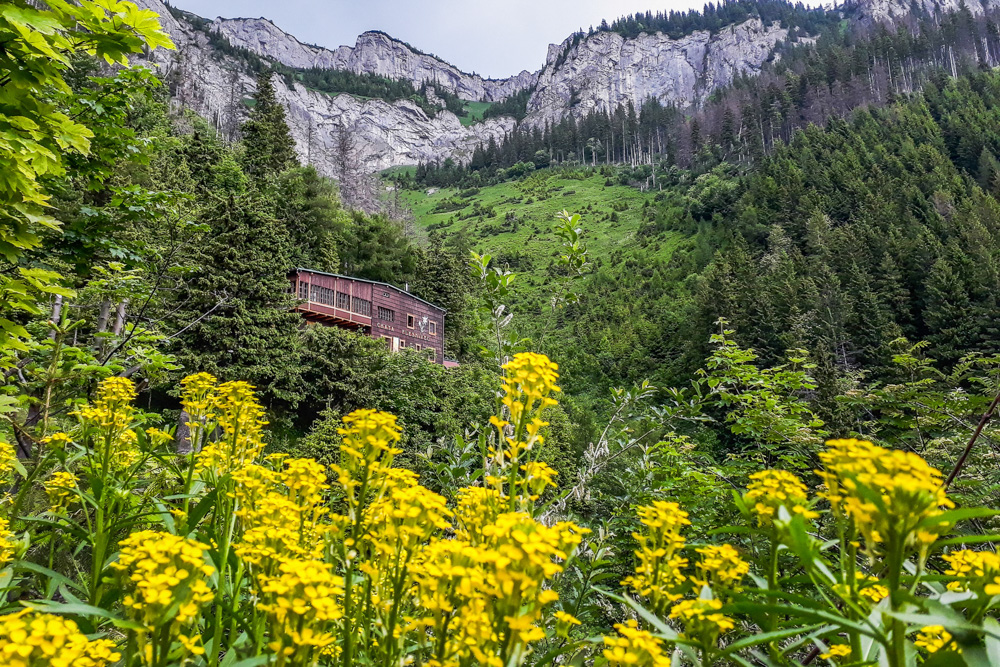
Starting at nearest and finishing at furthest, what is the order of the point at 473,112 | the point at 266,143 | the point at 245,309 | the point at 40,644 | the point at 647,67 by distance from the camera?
the point at 40,644 < the point at 245,309 < the point at 266,143 < the point at 647,67 < the point at 473,112

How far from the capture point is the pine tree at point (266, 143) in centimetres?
3017

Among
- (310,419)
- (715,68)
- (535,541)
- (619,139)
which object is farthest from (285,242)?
(715,68)

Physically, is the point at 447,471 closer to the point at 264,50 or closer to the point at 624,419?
the point at 624,419

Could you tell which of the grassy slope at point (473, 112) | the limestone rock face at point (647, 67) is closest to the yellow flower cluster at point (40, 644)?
the limestone rock face at point (647, 67)

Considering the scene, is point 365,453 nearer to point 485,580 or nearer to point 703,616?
point 485,580

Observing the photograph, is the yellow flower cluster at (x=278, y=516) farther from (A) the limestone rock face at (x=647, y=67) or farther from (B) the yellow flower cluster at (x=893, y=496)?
(A) the limestone rock face at (x=647, y=67)

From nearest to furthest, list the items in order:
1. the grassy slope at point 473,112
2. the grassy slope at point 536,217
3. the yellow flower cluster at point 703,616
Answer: the yellow flower cluster at point 703,616 < the grassy slope at point 536,217 < the grassy slope at point 473,112

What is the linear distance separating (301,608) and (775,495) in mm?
1365

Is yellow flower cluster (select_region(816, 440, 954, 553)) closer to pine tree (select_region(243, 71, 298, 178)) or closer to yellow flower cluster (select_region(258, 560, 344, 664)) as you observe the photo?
A: yellow flower cluster (select_region(258, 560, 344, 664))

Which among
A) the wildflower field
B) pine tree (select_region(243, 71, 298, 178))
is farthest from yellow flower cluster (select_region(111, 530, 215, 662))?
pine tree (select_region(243, 71, 298, 178))

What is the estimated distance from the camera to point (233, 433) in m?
2.27

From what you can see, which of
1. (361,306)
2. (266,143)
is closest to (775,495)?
(361,306)

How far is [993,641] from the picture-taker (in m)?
0.95

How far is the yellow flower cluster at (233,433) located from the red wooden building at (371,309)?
1732cm
